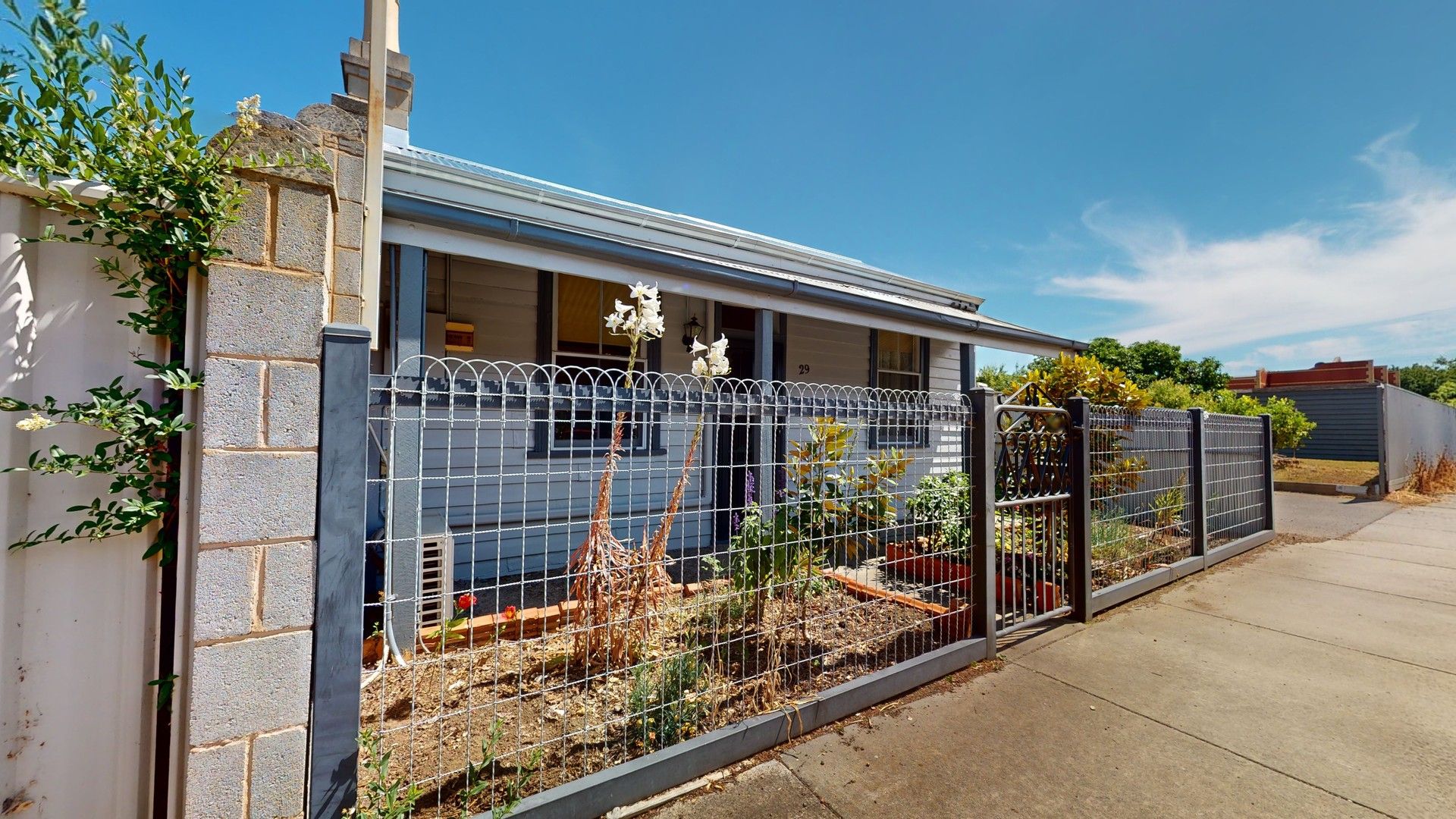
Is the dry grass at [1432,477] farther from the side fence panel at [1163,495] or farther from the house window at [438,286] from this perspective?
the house window at [438,286]

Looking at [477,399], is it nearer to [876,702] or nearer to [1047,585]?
[876,702]

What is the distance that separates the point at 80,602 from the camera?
1459 millimetres

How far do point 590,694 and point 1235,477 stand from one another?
7483 millimetres

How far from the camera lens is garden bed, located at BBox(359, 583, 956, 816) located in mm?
2156

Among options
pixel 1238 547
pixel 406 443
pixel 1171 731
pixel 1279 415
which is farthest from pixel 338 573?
pixel 1279 415

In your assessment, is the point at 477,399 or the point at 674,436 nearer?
the point at 477,399

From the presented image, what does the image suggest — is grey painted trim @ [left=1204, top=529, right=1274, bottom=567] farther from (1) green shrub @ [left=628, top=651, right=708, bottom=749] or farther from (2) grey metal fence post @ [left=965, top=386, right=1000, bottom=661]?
(1) green shrub @ [left=628, top=651, right=708, bottom=749]

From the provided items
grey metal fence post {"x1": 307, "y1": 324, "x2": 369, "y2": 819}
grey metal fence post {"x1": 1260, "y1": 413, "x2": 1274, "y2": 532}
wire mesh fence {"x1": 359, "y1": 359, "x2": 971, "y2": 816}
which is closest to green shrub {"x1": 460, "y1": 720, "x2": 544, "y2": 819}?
wire mesh fence {"x1": 359, "y1": 359, "x2": 971, "y2": 816}

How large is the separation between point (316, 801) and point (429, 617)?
231cm

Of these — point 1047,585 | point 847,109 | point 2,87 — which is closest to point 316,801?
point 2,87

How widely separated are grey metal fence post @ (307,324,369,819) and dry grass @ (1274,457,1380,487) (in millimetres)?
16615

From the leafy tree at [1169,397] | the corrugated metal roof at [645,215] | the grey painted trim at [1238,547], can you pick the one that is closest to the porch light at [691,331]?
the corrugated metal roof at [645,215]

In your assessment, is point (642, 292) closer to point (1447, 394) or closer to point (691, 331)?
point (691, 331)

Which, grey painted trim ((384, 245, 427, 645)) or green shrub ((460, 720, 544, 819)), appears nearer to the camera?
green shrub ((460, 720, 544, 819))
